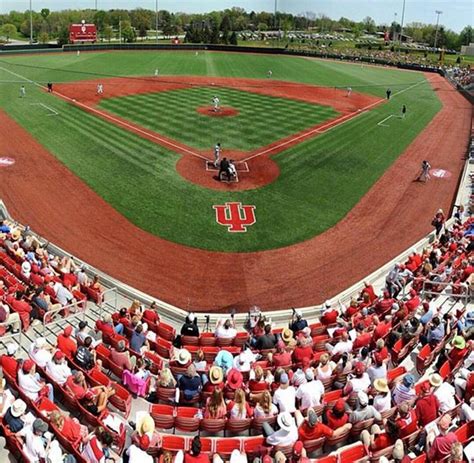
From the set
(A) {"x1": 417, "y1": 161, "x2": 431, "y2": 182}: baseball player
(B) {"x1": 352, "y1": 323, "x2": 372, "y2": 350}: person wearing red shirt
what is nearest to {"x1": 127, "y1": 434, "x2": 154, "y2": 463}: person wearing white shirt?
(B) {"x1": 352, "y1": 323, "x2": 372, "y2": 350}: person wearing red shirt

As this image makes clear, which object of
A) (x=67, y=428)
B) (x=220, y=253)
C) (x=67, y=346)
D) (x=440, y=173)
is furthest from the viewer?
(x=440, y=173)

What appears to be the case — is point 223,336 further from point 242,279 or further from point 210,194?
point 210,194

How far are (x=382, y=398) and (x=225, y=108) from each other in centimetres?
3735

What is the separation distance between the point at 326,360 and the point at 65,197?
60.2 feet

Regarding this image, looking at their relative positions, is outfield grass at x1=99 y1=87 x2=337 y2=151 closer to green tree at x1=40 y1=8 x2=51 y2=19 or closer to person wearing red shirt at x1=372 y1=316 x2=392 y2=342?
person wearing red shirt at x1=372 y1=316 x2=392 y2=342

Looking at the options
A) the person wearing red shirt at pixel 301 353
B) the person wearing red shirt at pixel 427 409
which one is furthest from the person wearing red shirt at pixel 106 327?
the person wearing red shirt at pixel 427 409

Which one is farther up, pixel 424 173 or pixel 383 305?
pixel 424 173

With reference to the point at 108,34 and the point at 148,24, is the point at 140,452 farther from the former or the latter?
the point at 148,24

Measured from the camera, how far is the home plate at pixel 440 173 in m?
31.6

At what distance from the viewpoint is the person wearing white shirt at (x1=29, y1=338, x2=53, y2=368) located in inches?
424

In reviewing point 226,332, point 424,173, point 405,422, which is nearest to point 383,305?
point 226,332

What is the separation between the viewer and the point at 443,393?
10219 millimetres

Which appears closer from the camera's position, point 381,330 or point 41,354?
point 41,354

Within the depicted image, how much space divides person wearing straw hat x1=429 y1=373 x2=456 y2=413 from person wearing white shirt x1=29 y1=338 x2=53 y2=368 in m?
8.07
